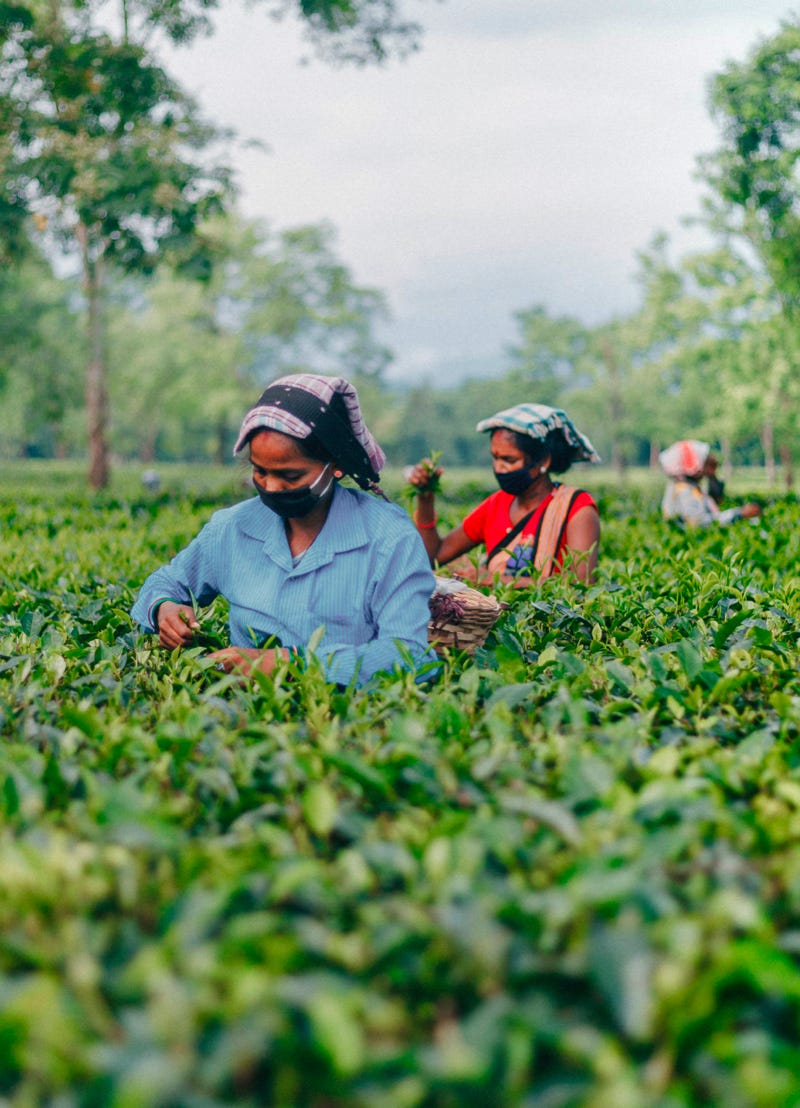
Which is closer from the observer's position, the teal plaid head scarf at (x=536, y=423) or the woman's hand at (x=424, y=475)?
the woman's hand at (x=424, y=475)

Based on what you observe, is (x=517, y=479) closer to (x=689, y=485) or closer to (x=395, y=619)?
(x=395, y=619)

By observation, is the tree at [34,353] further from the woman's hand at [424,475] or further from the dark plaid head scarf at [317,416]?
the dark plaid head scarf at [317,416]

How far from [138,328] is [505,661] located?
55.3m

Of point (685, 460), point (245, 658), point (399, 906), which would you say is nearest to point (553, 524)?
point (245, 658)

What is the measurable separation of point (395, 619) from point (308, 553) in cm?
40

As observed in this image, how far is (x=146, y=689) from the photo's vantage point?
2465mm

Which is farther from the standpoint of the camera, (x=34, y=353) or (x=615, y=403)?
(x=615, y=403)

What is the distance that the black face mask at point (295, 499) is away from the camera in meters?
2.80

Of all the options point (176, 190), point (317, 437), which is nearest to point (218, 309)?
point (176, 190)

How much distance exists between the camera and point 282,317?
43.2 meters

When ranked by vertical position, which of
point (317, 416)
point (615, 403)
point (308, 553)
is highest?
point (615, 403)

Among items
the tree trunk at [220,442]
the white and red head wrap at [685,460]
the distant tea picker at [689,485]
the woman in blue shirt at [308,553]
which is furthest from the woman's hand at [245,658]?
the tree trunk at [220,442]

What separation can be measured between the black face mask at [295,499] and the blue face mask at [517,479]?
2.03 m

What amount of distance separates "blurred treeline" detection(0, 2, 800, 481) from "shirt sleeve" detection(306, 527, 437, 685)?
→ 6.35 ft
